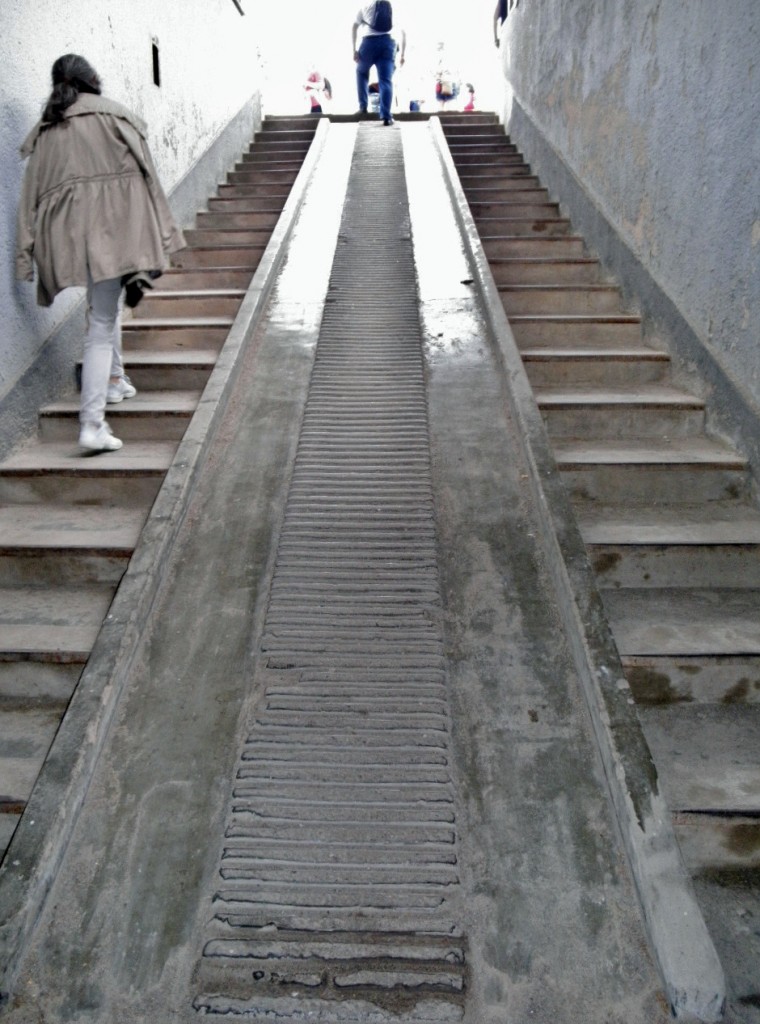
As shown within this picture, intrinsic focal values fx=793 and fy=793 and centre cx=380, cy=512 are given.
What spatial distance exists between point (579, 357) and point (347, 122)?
6.33m

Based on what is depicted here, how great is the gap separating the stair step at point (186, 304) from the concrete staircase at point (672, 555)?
1.73 m

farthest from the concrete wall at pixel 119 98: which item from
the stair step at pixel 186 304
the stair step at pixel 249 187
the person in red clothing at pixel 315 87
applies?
the person in red clothing at pixel 315 87

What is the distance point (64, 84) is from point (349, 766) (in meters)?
2.95

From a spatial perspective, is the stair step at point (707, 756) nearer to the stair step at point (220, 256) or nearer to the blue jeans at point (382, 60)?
the stair step at point (220, 256)

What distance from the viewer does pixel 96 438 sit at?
135 inches

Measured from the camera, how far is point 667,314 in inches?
165

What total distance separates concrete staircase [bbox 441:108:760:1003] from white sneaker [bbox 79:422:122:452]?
1959mm

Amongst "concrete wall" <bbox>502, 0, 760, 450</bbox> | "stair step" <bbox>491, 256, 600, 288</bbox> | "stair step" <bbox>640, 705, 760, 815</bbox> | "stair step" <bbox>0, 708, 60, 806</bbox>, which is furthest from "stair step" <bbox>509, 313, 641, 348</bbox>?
"stair step" <bbox>0, 708, 60, 806</bbox>

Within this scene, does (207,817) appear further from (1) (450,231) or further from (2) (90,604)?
(1) (450,231)

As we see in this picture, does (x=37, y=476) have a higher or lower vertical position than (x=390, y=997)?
higher

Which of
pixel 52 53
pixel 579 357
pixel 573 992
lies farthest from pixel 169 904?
pixel 52 53

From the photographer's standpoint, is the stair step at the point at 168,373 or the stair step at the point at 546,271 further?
the stair step at the point at 546,271

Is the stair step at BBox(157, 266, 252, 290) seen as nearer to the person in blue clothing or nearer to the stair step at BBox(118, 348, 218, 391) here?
the stair step at BBox(118, 348, 218, 391)

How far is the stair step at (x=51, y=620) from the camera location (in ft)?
8.39
